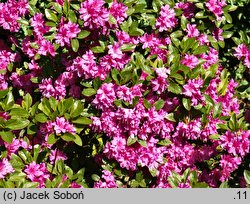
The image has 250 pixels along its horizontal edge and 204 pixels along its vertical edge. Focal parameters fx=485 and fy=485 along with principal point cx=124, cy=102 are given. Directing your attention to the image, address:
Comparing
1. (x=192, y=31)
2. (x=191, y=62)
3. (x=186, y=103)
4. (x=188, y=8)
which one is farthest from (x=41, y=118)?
(x=188, y=8)

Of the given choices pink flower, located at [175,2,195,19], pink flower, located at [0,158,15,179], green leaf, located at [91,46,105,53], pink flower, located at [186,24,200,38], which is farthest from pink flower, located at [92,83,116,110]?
pink flower, located at [175,2,195,19]

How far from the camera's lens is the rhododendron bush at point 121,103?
2.62m

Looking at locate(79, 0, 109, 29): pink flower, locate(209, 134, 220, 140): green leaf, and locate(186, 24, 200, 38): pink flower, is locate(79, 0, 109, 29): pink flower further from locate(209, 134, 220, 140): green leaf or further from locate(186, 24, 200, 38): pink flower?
locate(209, 134, 220, 140): green leaf

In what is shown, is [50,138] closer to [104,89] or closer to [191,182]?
[104,89]

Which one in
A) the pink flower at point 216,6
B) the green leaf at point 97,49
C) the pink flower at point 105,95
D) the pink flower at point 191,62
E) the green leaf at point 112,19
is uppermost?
the pink flower at point 216,6

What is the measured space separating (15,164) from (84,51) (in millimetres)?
761

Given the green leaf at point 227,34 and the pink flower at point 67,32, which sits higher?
the green leaf at point 227,34

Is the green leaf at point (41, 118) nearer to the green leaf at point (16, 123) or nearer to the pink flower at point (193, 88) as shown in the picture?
the green leaf at point (16, 123)

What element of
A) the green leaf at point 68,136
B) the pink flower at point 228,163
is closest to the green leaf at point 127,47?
the green leaf at point 68,136

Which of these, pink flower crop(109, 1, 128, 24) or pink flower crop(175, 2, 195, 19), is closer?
pink flower crop(109, 1, 128, 24)

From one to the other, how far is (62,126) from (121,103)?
35 centimetres

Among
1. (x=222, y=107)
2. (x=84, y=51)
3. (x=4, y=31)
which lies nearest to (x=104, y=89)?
(x=84, y=51)

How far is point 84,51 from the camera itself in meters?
2.85

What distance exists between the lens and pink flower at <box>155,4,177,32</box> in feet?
9.82
